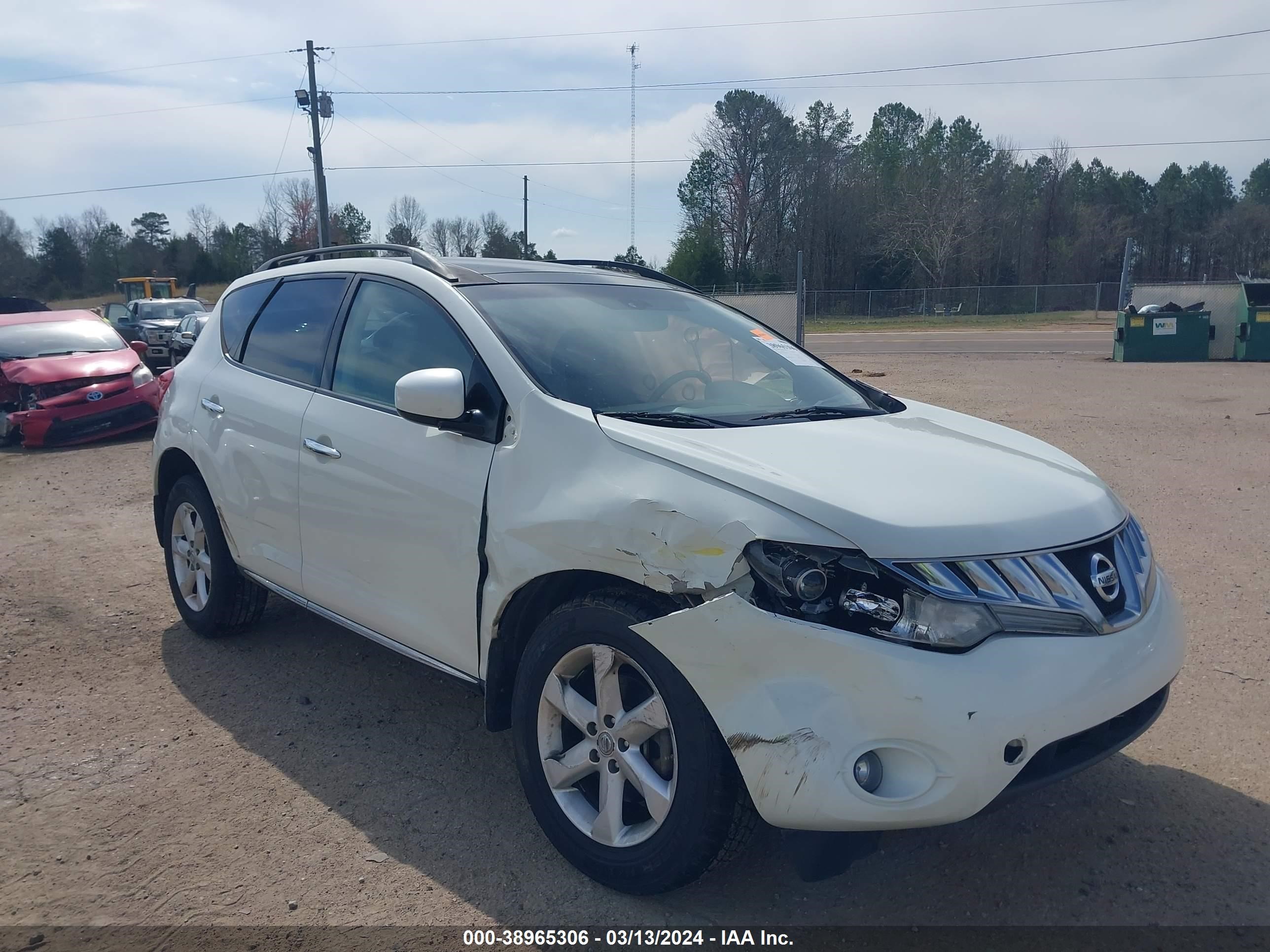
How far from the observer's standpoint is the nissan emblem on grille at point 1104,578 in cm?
260

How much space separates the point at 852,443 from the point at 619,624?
93cm

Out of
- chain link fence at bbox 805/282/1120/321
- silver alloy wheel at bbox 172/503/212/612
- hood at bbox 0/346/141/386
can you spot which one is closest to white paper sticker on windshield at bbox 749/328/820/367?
silver alloy wheel at bbox 172/503/212/612

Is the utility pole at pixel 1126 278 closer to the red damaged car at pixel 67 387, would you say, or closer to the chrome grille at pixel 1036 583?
the red damaged car at pixel 67 387

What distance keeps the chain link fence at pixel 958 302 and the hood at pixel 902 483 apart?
50.5m

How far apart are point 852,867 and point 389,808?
1576 millimetres

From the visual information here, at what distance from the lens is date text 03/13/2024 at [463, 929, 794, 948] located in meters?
2.61

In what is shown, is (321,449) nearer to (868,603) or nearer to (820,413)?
(820,413)

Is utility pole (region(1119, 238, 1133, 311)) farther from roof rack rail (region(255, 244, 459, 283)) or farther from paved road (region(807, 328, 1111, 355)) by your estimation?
roof rack rail (region(255, 244, 459, 283))

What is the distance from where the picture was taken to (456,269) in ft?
12.5

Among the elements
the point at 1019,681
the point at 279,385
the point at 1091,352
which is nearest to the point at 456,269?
the point at 279,385

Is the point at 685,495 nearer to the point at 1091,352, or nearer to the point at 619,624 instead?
the point at 619,624

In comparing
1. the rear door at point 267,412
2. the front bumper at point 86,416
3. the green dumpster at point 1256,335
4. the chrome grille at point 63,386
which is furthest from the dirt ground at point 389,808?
the green dumpster at point 1256,335

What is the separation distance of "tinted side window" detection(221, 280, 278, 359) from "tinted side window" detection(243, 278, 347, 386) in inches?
3.0

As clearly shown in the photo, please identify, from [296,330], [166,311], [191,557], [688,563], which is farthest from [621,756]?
[166,311]
